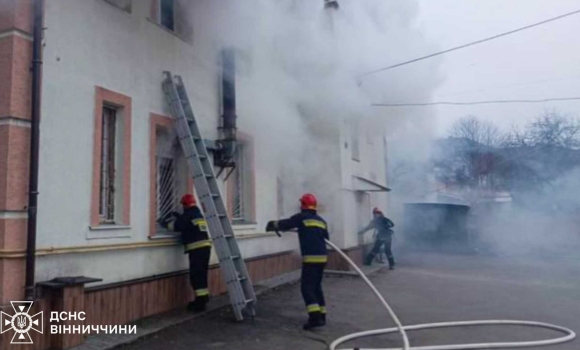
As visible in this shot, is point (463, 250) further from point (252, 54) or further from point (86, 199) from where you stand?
point (86, 199)

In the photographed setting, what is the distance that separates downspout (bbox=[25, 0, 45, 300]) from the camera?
4930 millimetres

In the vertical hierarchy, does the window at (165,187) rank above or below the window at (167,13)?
below

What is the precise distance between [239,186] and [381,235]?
5.28 meters

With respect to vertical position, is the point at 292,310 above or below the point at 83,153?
below

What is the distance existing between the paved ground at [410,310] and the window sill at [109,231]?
4.45ft

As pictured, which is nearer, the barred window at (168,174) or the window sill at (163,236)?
the window sill at (163,236)

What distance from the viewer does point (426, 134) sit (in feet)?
59.7

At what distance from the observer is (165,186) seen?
297 inches

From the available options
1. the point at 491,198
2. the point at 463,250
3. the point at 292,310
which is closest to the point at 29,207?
the point at 292,310

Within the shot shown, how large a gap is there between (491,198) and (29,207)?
2281 centimetres

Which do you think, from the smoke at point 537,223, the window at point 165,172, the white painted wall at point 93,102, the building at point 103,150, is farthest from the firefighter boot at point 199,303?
the smoke at point 537,223

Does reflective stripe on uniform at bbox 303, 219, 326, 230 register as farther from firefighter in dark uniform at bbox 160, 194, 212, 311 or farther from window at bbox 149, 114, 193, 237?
window at bbox 149, 114, 193, 237

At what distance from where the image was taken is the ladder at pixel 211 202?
672 cm

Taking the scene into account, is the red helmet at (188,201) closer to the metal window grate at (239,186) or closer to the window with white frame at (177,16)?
the metal window grate at (239,186)
